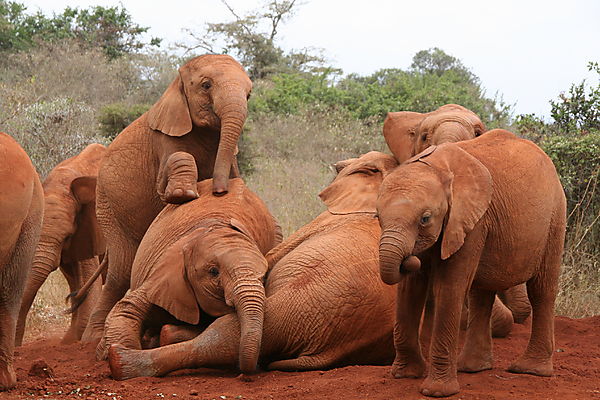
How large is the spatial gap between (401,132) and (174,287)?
5.46 feet

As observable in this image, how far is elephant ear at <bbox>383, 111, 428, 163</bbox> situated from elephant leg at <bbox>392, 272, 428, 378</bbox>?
145cm

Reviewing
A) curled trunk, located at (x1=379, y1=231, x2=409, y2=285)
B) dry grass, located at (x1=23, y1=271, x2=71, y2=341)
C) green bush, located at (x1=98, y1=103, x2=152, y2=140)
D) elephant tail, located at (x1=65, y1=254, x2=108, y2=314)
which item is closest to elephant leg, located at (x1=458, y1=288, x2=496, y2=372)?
curled trunk, located at (x1=379, y1=231, x2=409, y2=285)

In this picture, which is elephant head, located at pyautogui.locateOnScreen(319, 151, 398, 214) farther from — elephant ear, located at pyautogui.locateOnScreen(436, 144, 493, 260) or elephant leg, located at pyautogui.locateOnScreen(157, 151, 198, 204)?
elephant ear, located at pyautogui.locateOnScreen(436, 144, 493, 260)

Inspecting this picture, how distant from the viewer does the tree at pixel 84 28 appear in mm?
27617

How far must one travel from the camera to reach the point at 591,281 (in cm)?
843

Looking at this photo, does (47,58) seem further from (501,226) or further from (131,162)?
(501,226)

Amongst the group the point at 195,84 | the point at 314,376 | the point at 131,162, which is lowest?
the point at 314,376

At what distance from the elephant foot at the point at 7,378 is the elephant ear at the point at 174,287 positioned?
3.49ft

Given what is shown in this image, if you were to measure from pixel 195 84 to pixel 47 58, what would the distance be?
2031 centimetres

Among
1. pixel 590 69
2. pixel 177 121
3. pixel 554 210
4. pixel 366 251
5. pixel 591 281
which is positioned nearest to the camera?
pixel 554 210

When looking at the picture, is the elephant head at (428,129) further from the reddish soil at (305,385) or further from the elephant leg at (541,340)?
the reddish soil at (305,385)

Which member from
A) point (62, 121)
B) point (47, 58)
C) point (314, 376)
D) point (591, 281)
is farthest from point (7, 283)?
point (47, 58)

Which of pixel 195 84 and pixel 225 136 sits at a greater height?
pixel 195 84

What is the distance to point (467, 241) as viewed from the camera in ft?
14.2
